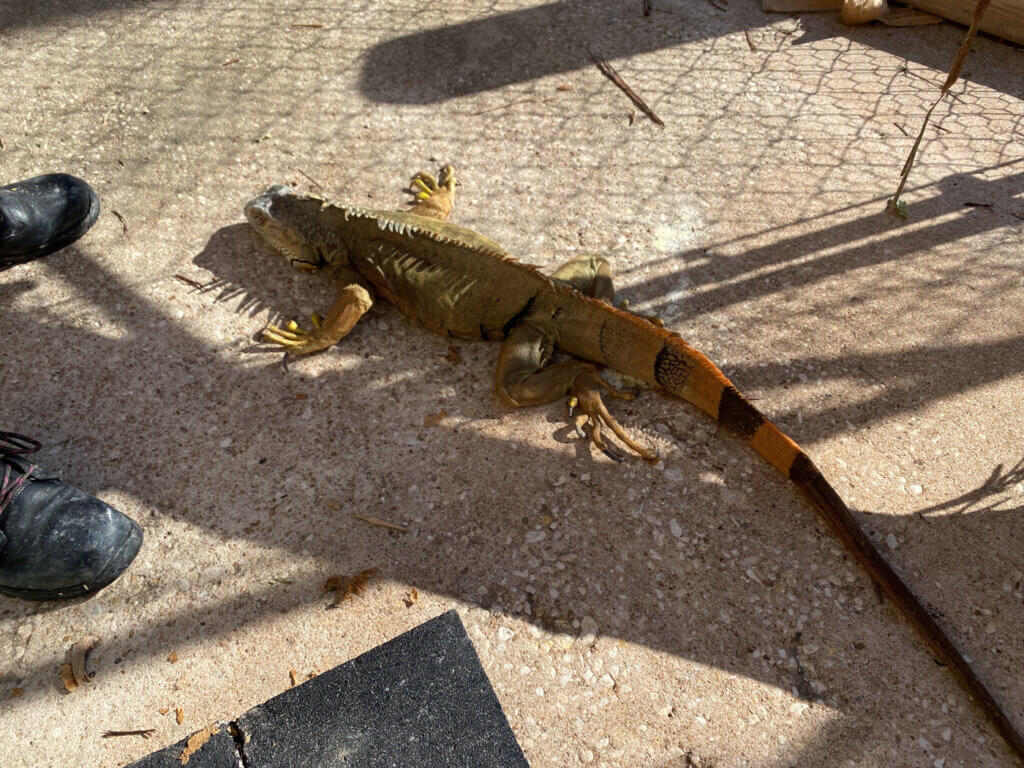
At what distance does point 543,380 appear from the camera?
270 cm

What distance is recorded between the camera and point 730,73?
13.7ft

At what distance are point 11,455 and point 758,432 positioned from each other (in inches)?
110

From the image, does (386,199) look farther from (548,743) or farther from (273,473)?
(548,743)

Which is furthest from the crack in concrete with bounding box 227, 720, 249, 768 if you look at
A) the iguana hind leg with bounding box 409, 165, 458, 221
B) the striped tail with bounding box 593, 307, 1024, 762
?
the iguana hind leg with bounding box 409, 165, 458, 221

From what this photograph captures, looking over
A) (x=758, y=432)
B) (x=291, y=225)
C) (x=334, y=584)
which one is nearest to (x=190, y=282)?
(x=291, y=225)

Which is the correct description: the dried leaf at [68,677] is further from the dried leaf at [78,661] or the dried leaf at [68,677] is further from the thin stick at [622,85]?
the thin stick at [622,85]

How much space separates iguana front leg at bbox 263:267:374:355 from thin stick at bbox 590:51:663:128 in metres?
2.14

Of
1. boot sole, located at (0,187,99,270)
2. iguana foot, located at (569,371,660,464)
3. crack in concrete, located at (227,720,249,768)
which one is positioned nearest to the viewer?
crack in concrete, located at (227,720,249,768)

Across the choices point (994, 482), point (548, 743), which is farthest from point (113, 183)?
point (994, 482)

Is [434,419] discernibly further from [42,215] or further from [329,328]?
[42,215]

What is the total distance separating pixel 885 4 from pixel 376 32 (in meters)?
3.50

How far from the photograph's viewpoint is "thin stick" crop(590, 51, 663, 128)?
3.91 m

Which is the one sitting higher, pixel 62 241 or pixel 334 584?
pixel 62 241

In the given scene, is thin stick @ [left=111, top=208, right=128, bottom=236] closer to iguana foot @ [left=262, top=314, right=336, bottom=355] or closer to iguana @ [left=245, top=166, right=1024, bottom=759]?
iguana @ [left=245, top=166, right=1024, bottom=759]
